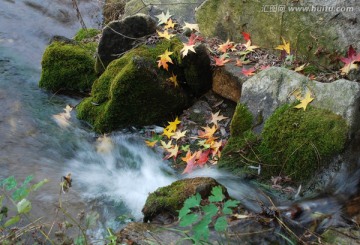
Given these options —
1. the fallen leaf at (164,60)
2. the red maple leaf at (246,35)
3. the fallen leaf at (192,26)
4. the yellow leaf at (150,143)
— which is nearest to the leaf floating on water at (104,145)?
the yellow leaf at (150,143)

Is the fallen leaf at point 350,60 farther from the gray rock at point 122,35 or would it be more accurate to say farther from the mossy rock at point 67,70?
the mossy rock at point 67,70

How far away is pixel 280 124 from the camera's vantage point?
4367 millimetres

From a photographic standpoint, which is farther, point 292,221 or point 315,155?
point 315,155

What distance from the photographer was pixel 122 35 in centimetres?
596

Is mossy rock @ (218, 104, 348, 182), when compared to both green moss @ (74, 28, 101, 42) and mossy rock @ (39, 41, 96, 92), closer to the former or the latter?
mossy rock @ (39, 41, 96, 92)

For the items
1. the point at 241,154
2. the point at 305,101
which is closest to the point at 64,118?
the point at 241,154

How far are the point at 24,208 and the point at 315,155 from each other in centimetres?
275

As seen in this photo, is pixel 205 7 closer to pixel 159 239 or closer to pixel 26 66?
pixel 26 66

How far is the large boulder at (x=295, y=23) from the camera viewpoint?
201 inches

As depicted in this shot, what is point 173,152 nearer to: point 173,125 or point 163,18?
point 173,125

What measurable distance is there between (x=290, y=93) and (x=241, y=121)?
606 millimetres

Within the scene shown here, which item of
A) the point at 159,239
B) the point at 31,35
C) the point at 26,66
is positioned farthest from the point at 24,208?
the point at 31,35

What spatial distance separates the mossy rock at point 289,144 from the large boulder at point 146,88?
1.16 m

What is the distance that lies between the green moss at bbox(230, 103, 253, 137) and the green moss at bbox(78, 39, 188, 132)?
3.84 feet
